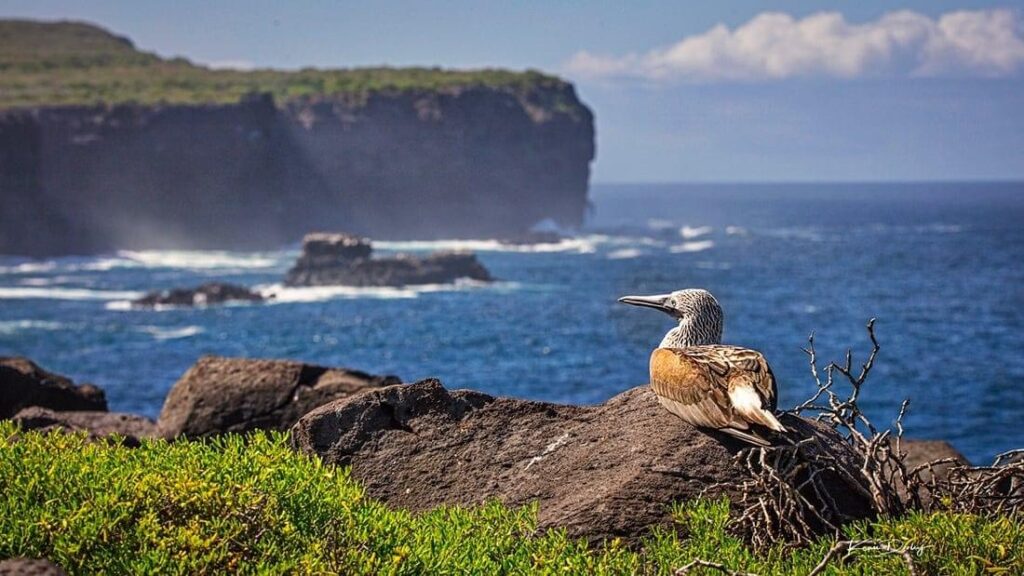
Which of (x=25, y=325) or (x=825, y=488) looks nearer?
(x=825, y=488)

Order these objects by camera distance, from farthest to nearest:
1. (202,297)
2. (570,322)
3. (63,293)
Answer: (63,293), (202,297), (570,322)

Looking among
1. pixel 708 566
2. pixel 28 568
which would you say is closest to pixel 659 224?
pixel 708 566

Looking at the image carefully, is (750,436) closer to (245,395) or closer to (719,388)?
(719,388)

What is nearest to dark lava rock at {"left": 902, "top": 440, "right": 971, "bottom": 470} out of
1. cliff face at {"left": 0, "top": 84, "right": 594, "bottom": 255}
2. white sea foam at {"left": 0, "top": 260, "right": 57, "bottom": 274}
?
white sea foam at {"left": 0, "top": 260, "right": 57, "bottom": 274}

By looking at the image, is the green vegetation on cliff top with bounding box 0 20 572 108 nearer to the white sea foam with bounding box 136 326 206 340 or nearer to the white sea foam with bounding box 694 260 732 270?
the white sea foam with bounding box 694 260 732 270

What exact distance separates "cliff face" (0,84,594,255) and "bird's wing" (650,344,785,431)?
331 ft

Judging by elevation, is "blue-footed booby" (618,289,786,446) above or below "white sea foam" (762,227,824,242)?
above

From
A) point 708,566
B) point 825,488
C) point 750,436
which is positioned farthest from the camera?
point 825,488

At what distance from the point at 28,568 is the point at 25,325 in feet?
211

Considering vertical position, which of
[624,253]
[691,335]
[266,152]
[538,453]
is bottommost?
[624,253]

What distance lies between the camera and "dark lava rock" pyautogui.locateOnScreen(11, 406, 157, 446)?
11.6 meters

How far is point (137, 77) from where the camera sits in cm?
14375

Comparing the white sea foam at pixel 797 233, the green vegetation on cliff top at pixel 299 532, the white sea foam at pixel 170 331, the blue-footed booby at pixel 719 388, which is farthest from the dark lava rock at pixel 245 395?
the white sea foam at pixel 797 233

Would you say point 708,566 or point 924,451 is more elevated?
point 708,566
